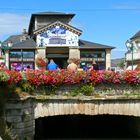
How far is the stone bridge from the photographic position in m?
21.2

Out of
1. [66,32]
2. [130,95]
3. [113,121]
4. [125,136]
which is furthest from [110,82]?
[66,32]

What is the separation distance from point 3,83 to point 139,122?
8.03 metres

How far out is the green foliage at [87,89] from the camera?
2278cm

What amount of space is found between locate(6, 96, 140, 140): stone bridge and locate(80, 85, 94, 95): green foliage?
0.30m

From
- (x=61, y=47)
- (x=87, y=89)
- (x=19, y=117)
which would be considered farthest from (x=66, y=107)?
(x=61, y=47)

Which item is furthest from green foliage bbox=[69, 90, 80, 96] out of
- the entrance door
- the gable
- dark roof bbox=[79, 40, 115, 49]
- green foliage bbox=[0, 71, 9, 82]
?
the entrance door

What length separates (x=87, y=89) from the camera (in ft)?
74.7

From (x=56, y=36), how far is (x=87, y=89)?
31.5 m

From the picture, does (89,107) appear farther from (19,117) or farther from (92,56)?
(92,56)

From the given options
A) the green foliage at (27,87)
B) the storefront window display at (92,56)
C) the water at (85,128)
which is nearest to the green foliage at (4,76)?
the green foliage at (27,87)

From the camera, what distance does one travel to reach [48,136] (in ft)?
90.1

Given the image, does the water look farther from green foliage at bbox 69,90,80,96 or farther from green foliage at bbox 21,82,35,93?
green foliage at bbox 21,82,35,93

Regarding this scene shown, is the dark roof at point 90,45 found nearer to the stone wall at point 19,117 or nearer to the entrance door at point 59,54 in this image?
the entrance door at point 59,54

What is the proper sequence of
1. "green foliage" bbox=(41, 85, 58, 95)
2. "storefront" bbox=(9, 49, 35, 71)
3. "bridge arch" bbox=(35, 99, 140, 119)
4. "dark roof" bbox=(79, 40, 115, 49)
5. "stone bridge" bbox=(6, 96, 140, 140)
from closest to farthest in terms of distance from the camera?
"stone bridge" bbox=(6, 96, 140, 140)
"bridge arch" bbox=(35, 99, 140, 119)
"green foliage" bbox=(41, 85, 58, 95)
"storefront" bbox=(9, 49, 35, 71)
"dark roof" bbox=(79, 40, 115, 49)
